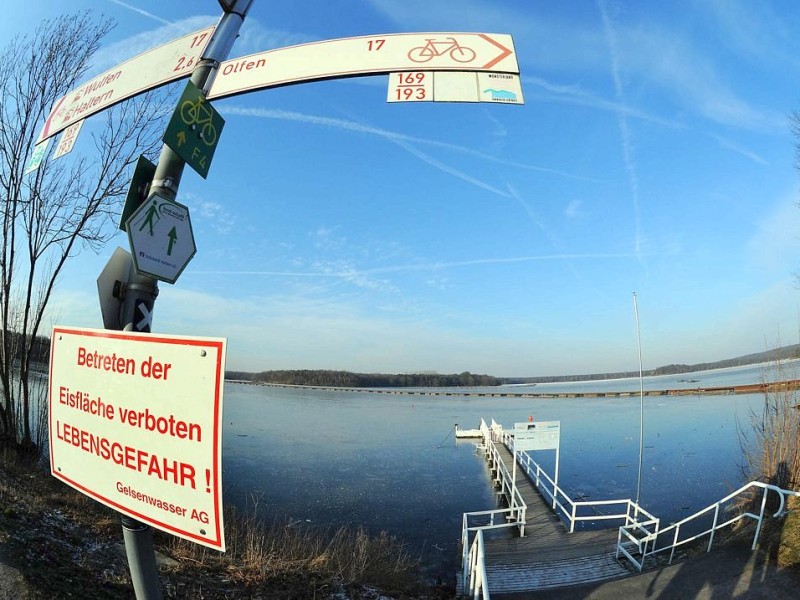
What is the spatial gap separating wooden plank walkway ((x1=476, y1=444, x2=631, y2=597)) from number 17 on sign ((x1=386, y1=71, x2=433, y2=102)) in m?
8.14

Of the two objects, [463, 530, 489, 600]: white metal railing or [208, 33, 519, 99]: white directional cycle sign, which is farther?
[463, 530, 489, 600]: white metal railing

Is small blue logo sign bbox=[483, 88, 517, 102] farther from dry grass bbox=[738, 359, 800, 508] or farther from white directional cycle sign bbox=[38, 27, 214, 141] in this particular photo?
dry grass bbox=[738, 359, 800, 508]

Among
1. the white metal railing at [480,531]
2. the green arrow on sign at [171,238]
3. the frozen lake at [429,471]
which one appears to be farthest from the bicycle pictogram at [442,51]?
the frozen lake at [429,471]

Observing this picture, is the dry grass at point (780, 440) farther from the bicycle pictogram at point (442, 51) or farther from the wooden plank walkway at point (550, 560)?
the bicycle pictogram at point (442, 51)

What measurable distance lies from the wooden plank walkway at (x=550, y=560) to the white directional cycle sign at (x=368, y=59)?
8309 mm

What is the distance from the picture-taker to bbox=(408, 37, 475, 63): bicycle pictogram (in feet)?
10.5

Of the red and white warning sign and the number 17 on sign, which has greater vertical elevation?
the number 17 on sign

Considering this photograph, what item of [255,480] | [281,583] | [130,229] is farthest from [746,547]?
[255,480]

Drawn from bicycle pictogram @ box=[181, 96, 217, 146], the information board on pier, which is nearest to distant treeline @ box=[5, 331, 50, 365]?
bicycle pictogram @ box=[181, 96, 217, 146]

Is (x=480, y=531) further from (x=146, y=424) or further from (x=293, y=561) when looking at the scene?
(x=146, y=424)

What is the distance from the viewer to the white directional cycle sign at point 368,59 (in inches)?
125

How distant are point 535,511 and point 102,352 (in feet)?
49.0

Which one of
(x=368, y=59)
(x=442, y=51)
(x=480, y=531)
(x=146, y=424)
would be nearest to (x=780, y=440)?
(x=480, y=531)

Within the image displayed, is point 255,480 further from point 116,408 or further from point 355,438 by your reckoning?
point 116,408
